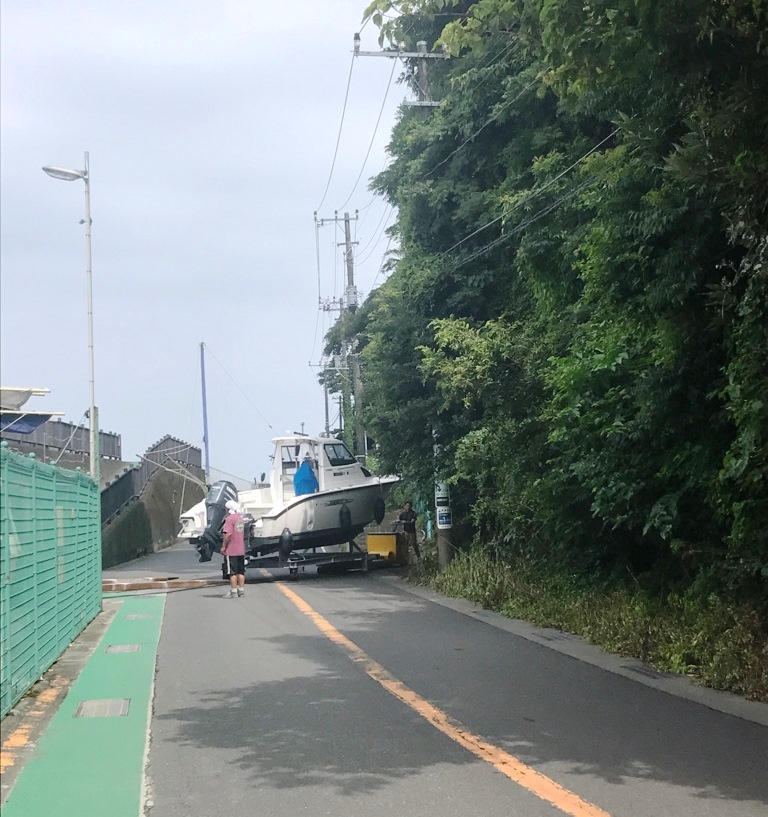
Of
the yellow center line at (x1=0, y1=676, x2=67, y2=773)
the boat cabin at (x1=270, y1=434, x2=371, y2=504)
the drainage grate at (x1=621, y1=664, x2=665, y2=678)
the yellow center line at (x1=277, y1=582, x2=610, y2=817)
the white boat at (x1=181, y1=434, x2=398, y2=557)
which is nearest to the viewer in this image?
the yellow center line at (x1=277, y1=582, x2=610, y2=817)

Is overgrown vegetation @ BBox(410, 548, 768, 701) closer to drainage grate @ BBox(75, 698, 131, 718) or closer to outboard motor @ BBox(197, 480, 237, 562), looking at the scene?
drainage grate @ BBox(75, 698, 131, 718)

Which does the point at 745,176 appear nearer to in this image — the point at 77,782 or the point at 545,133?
the point at 77,782

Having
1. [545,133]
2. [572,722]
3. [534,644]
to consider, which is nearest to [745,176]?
[572,722]

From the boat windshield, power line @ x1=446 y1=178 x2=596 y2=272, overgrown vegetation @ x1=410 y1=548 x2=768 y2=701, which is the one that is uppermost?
power line @ x1=446 y1=178 x2=596 y2=272

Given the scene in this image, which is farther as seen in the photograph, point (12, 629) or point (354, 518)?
point (354, 518)

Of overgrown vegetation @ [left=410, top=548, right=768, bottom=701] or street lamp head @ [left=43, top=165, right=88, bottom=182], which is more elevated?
street lamp head @ [left=43, top=165, right=88, bottom=182]

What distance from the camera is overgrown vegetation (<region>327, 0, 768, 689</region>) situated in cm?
857

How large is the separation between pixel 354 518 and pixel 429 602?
24.7 ft

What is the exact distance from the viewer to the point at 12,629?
8.57m

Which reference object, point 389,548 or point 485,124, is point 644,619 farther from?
point 389,548

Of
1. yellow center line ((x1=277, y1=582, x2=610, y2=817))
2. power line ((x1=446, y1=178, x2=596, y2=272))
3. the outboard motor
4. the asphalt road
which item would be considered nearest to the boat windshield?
the outboard motor

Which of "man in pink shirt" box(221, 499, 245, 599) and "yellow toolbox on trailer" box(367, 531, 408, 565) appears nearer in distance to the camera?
"man in pink shirt" box(221, 499, 245, 599)

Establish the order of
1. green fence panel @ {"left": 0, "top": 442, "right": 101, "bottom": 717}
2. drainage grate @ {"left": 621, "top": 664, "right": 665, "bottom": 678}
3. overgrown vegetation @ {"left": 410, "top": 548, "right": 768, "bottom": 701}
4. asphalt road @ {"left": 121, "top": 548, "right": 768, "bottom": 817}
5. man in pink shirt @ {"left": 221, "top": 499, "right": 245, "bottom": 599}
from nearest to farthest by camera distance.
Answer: asphalt road @ {"left": 121, "top": 548, "right": 768, "bottom": 817}
green fence panel @ {"left": 0, "top": 442, "right": 101, "bottom": 717}
overgrown vegetation @ {"left": 410, "top": 548, "right": 768, "bottom": 701}
drainage grate @ {"left": 621, "top": 664, "right": 665, "bottom": 678}
man in pink shirt @ {"left": 221, "top": 499, "right": 245, "bottom": 599}

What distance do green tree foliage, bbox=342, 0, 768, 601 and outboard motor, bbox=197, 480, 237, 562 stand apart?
158 inches
